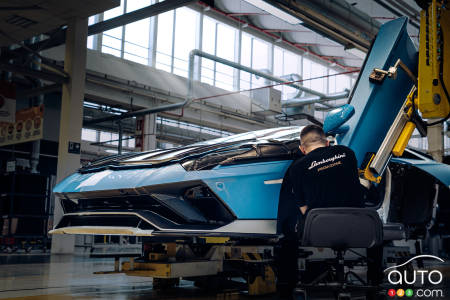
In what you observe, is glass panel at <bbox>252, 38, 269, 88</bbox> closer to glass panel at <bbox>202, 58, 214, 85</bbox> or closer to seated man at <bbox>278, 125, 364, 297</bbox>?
glass panel at <bbox>202, 58, 214, 85</bbox>

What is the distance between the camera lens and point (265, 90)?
51.8ft

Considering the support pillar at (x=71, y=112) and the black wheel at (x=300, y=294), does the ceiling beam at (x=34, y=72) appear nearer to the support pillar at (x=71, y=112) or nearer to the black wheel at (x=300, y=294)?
the support pillar at (x=71, y=112)

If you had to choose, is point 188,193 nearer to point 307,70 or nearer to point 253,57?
point 253,57

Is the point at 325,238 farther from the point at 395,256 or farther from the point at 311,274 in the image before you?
the point at 395,256

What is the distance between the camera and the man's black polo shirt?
3092 millimetres

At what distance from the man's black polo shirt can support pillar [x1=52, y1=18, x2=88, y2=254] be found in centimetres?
781

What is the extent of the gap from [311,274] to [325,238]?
1.66 m

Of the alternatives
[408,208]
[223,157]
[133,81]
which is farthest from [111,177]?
[133,81]

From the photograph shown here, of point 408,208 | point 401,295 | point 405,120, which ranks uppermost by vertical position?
point 405,120

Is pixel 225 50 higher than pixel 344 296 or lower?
higher

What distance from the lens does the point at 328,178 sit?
10.2ft

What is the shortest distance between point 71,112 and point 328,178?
8.23 meters

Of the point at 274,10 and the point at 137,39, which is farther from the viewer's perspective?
the point at 137,39

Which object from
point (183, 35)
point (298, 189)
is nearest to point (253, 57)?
point (183, 35)
